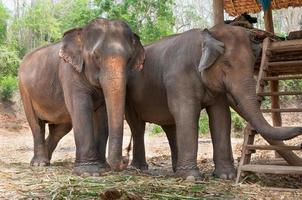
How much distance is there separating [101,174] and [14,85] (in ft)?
62.4

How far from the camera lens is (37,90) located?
7.99 meters

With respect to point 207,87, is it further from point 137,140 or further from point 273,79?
point 137,140

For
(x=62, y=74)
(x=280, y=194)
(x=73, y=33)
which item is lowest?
(x=280, y=194)

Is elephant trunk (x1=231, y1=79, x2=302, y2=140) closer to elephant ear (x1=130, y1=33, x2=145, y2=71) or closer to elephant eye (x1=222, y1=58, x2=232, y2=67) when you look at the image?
elephant eye (x1=222, y1=58, x2=232, y2=67)

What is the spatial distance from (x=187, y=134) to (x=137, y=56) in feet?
3.88

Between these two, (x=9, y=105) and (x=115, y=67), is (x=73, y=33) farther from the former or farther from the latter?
(x=9, y=105)

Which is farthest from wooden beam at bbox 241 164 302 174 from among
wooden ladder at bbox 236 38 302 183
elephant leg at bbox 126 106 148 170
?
elephant leg at bbox 126 106 148 170

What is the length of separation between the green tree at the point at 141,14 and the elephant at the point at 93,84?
1003cm

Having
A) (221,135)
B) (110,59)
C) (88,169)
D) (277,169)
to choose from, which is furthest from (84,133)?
(277,169)

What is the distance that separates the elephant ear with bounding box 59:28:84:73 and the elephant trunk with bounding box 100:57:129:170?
1.81ft

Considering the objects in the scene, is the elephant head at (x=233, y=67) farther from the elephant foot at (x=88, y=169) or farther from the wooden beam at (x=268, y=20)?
the wooden beam at (x=268, y=20)

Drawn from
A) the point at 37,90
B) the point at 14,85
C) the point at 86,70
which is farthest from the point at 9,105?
the point at 86,70

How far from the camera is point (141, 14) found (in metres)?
19.5

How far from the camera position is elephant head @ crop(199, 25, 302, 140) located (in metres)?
6.04
